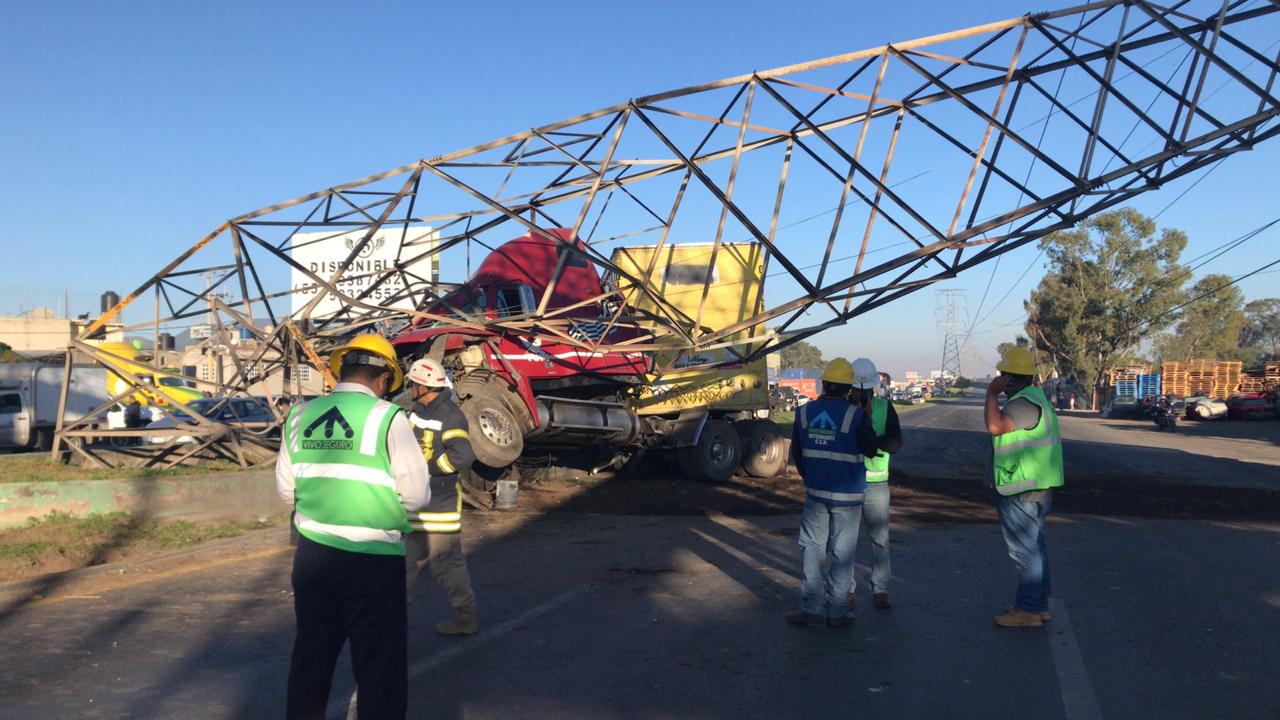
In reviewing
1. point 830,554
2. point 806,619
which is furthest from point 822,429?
point 806,619

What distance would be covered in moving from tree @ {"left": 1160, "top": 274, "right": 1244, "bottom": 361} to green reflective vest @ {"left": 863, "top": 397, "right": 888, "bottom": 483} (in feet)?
258

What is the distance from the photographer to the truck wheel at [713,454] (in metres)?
16.5

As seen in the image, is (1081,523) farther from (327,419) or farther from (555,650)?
(327,419)

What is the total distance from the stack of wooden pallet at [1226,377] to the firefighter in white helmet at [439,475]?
64596 millimetres

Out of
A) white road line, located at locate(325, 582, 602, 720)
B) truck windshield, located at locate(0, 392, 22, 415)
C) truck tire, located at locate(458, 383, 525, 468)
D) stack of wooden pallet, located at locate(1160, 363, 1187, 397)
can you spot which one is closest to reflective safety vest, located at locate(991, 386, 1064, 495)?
white road line, located at locate(325, 582, 602, 720)

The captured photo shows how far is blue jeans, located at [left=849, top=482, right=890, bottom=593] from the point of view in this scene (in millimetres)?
7007

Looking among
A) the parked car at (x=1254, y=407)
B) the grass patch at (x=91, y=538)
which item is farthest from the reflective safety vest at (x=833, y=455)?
the parked car at (x=1254, y=407)

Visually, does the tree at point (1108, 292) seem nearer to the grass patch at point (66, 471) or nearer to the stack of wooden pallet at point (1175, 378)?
the stack of wooden pallet at point (1175, 378)

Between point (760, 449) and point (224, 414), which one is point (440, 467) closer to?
point (224, 414)

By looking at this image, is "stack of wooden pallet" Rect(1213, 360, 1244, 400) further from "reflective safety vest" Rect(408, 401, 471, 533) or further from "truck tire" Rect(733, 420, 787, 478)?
"reflective safety vest" Rect(408, 401, 471, 533)

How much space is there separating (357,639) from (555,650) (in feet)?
8.49

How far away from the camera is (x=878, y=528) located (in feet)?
23.4

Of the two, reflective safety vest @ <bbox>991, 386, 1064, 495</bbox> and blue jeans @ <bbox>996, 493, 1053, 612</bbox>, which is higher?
reflective safety vest @ <bbox>991, 386, 1064, 495</bbox>

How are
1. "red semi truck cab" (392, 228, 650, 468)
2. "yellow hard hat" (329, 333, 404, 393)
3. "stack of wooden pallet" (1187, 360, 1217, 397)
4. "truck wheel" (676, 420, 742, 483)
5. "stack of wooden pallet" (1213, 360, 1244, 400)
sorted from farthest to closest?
"stack of wooden pallet" (1187, 360, 1217, 397)
"stack of wooden pallet" (1213, 360, 1244, 400)
"truck wheel" (676, 420, 742, 483)
"red semi truck cab" (392, 228, 650, 468)
"yellow hard hat" (329, 333, 404, 393)
